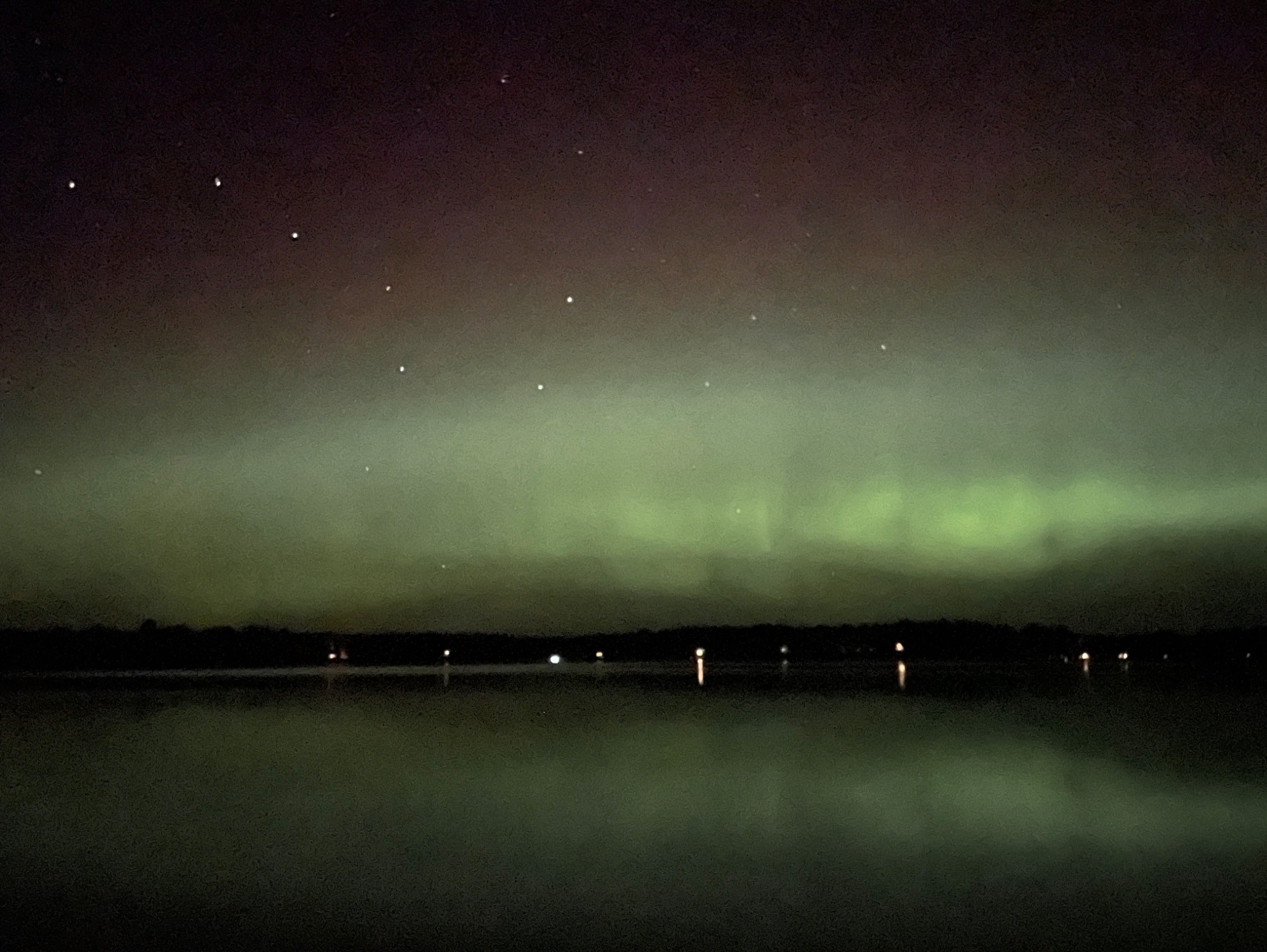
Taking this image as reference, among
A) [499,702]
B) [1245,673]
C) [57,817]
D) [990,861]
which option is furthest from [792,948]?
[1245,673]

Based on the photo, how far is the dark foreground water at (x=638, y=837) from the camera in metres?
8.96

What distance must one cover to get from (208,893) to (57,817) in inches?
187

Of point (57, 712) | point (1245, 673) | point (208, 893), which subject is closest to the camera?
point (208, 893)

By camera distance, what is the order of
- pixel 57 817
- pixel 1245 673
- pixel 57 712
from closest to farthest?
pixel 57 817
pixel 57 712
pixel 1245 673

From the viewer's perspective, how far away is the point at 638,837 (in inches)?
504

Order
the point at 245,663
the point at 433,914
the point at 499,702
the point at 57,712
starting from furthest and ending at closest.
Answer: the point at 245,663 → the point at 499,702 → the point at 57,712 → the point at 433,914

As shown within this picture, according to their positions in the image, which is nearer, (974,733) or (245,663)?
(974,733)

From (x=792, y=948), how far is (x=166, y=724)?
22.8 metres

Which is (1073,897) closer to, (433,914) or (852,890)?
(852,890)

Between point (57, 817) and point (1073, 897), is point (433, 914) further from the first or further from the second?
point (57, 817)

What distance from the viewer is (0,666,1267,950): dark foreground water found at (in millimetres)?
8961

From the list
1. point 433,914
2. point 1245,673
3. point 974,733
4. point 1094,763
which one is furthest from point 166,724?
point 1245,673

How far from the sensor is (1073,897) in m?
9.95

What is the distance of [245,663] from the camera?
11450 cm
